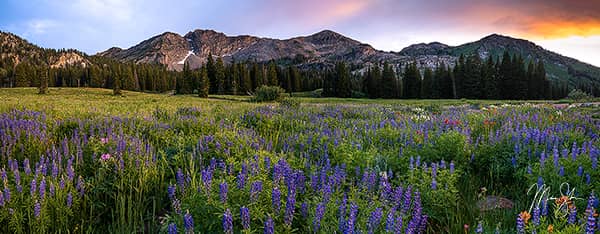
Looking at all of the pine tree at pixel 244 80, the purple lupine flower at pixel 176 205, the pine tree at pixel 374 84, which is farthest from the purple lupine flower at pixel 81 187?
the pine tree at pixel 374 84

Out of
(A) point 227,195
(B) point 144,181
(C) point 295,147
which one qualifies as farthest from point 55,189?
(C) point 295,147

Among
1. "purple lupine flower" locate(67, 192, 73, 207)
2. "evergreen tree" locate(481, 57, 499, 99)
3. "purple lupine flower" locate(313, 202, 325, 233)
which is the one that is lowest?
"purple lupine flower" locate(67, 192, 73, 207)

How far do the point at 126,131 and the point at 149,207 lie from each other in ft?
11.1

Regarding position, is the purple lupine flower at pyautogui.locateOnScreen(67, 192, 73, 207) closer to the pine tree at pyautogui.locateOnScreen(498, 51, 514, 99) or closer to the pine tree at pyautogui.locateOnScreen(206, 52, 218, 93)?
the pine tree at pyautogui.locateOnScreen(206, 52, 218, 93)

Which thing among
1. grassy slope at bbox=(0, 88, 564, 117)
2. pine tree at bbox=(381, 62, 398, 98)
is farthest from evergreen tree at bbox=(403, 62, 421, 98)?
grassy slope at bbox=(0, 88, 564, 117)

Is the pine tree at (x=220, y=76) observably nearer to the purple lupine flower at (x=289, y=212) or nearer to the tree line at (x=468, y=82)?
the tree line at (x=468, y=82)

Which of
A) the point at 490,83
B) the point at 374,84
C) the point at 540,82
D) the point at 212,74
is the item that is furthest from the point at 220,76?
the point at 540,82

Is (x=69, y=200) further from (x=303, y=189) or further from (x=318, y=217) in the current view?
(x=318, y=217)

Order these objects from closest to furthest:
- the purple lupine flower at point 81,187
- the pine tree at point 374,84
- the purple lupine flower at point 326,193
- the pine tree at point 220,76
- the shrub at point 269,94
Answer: the purple lupine flower at point 326,193 < the purple lupine flower at point 81,187 < the shrub at point 269,94 < the pine tree at point 220,76 < the pine tree at point 374,84

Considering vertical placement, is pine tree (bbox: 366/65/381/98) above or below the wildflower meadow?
above

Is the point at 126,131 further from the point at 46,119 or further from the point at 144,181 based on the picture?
the point at 144,181

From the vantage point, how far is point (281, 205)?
9.66 feet

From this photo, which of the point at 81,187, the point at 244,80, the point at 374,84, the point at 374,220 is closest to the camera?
the point at 374,220

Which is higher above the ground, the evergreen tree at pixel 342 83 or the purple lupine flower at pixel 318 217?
the evergreen tree at pixel 342 83
